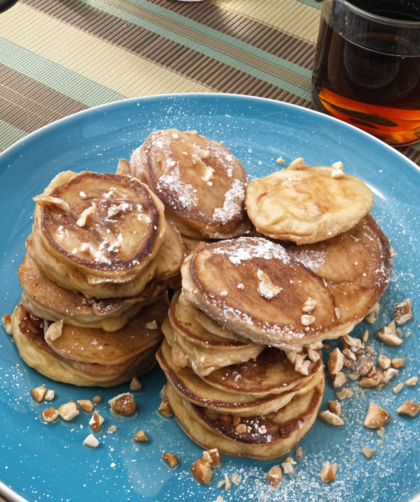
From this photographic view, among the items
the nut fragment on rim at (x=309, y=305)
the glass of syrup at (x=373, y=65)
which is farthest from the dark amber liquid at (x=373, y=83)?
the nut fragment on rim at (x=309, y=305)

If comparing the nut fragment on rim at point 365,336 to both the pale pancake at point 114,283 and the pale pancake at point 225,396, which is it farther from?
the pale pancake at point 114,283

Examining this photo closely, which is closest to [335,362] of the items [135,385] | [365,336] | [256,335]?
[365,336]

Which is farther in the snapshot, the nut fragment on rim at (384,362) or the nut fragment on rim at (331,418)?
the nut fragment on rim at (384,362)

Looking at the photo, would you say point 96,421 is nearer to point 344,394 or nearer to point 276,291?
point 276,291

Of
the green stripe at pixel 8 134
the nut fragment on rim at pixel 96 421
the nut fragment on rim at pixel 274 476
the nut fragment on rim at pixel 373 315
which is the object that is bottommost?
the nut fragment on rim at pixel 274 476

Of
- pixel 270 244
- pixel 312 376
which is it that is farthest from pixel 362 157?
pixel 312 376

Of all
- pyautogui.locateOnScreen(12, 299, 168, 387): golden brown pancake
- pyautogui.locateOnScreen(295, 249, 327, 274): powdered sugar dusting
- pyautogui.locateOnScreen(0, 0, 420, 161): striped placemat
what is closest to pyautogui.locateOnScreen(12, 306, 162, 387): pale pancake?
pyautogui.locateOnScreen(12, 299, 168, 387): golden brown pancake

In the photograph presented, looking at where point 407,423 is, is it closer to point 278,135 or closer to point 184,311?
point 184,311
